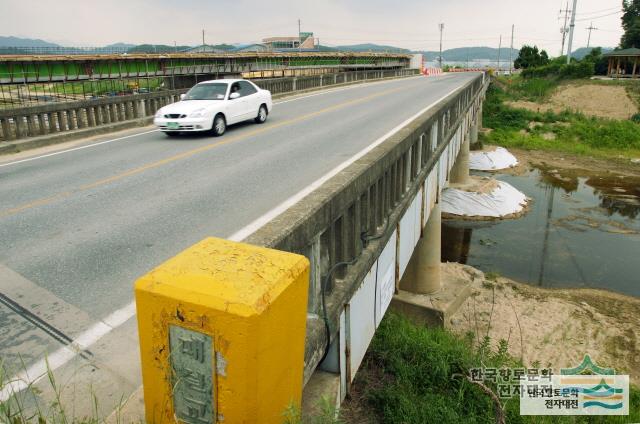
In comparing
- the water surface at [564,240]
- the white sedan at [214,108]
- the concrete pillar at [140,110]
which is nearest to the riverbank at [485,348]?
the water surface at [564,240]

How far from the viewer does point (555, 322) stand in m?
13.1

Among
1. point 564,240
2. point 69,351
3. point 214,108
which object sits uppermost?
point 214,108

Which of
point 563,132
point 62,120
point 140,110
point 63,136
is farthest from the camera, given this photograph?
point 563,132

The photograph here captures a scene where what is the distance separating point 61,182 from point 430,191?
689cm

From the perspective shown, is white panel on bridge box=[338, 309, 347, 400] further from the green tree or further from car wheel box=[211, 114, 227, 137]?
the green tree

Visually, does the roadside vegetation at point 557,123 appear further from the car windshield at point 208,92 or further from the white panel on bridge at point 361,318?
the white panel on bridge at point 361,318

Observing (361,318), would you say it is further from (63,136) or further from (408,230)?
(63,136)

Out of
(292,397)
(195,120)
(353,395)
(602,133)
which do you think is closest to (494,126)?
(602,133)

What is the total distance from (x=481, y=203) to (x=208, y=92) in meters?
14.4

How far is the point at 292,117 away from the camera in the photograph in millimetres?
17234

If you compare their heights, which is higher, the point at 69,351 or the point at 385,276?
the point at 69,351

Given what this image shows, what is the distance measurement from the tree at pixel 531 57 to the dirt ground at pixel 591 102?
30017mm

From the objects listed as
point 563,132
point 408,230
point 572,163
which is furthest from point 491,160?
point 408,230

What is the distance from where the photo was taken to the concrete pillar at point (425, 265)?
13297 millimetres
